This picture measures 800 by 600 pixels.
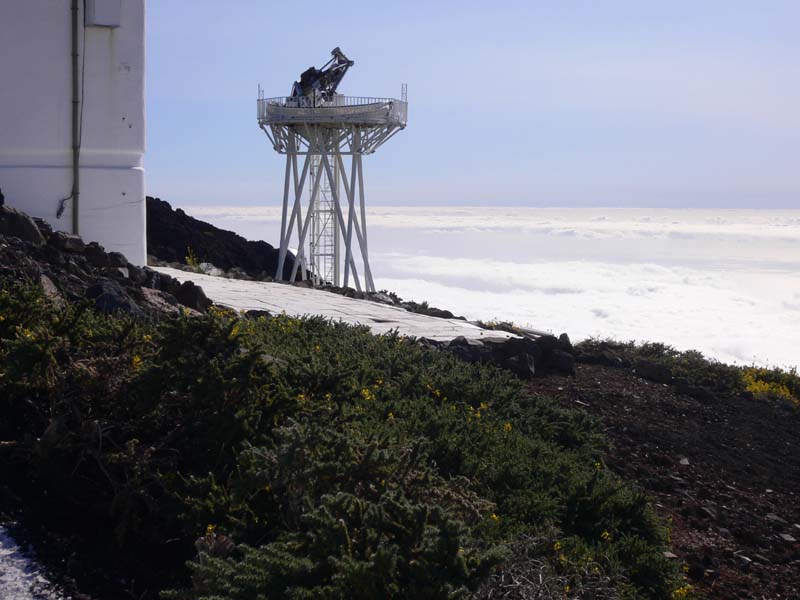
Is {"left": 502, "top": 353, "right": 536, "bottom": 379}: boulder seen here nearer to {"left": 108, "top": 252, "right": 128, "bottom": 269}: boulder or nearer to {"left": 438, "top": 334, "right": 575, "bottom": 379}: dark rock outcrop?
{"left": 438, "top": 334, "right": 575, "bottom": 379}: dark rock outcrop

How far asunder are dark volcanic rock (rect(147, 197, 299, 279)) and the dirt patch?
502 inches

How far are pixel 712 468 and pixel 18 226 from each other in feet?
23.1

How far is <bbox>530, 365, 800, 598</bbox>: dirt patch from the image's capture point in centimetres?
538

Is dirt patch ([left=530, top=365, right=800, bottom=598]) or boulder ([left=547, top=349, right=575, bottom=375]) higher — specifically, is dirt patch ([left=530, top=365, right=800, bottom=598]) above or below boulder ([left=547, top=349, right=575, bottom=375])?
below

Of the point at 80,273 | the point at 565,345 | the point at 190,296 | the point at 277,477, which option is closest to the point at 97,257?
the point at 80,273

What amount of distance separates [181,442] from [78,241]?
5.22 metres

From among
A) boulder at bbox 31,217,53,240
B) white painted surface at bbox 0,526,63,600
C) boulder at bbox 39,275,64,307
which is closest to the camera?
white painted surface at bbox 0,526,63,600

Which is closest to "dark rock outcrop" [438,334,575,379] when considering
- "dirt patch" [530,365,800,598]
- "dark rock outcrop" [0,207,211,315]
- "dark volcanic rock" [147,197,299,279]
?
"dirt patch" [530,365,800,598]

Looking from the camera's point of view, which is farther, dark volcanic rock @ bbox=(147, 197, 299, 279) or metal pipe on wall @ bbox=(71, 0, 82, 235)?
dark volcanic rock @ bbox=(147, 197, 299, 279)

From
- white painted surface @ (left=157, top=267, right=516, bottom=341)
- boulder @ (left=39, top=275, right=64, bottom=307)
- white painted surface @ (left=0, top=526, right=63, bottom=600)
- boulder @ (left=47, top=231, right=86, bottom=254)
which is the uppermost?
boulder @ (left=47, top=231, right=86, bottom=254)

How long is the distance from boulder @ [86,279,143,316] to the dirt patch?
384 centimetres

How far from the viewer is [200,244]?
22.3 m

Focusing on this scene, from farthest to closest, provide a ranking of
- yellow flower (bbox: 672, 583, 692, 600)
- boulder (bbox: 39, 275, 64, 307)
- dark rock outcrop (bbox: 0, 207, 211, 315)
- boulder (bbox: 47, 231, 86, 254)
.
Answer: boulder (bbox: 47, 231, 86, 254)
dark rock outcrop (bbox: 0, 207, 211, 315)
boulder (bbox: 39, 275, 64, 307)
yellow flower (bbox: 672, 583, 692, 600)

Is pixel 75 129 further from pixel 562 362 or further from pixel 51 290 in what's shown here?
pixel 562 362
